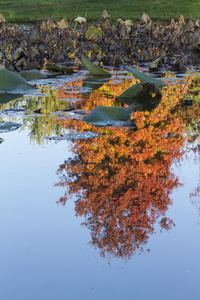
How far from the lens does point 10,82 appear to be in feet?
13.5

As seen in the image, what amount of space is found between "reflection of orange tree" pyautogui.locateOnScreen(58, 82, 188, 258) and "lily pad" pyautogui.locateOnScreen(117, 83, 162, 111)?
2.00 feet

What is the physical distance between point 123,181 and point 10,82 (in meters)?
2.33

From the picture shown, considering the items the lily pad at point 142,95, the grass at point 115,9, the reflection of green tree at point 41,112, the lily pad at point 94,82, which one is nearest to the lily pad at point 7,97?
the reflection of green tree at point 41,112

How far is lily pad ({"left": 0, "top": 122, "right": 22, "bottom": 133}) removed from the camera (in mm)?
2849

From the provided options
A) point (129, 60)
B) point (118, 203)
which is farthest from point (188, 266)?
point (129, 60)

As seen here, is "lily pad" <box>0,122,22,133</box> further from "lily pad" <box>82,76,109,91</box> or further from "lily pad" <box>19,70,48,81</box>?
"lily pad" <box>19,70,48,81</box>

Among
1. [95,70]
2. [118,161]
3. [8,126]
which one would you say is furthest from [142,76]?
[118,161]

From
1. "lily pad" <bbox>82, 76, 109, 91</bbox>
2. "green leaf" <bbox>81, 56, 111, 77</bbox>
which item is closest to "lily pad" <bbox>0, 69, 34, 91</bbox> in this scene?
"lily pad" <bbox>82, 76, 109, 91</bbox>

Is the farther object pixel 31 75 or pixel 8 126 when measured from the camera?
pixel 31 75

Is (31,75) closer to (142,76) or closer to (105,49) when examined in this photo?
(142,76)

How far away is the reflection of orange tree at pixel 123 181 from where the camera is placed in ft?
5.21

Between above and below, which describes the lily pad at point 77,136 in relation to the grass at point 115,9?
below

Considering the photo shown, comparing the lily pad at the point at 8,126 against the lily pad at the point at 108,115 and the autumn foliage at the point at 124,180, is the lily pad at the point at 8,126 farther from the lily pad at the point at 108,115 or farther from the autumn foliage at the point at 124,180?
the lily pad at the point at 108,115

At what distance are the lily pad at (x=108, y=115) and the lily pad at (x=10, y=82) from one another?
4.25 feet
